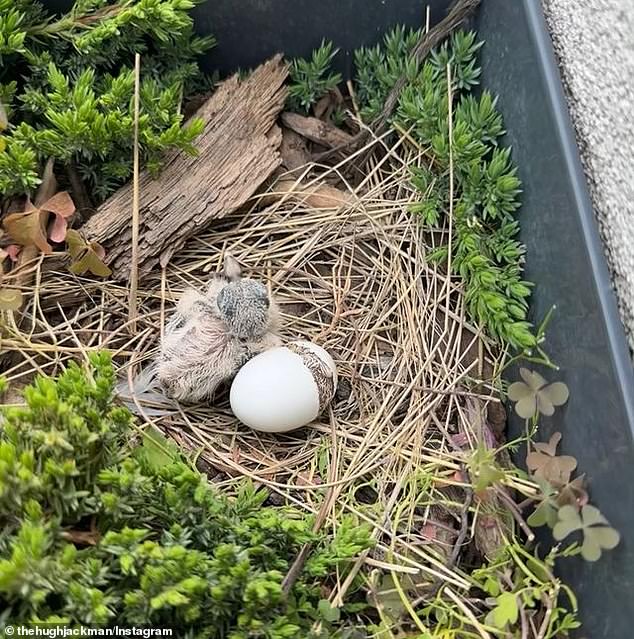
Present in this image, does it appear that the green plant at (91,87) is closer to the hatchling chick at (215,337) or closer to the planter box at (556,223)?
the planter box at (556,223)

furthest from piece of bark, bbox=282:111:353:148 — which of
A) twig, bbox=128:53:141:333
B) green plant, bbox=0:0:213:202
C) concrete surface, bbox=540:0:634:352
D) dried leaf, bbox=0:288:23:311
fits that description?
dried leaf, bbox=0:288:23:311

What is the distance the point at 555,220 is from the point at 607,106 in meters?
0.23

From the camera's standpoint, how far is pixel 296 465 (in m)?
1.58

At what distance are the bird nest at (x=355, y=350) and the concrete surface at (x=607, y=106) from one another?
1.35 ft

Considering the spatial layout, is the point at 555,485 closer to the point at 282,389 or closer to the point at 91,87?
the point at 282,389

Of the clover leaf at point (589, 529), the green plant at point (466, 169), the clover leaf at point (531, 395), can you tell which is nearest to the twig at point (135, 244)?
the green plant at point (466, 169)

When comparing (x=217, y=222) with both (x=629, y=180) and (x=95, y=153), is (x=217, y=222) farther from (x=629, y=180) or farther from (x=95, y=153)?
(x=629, y=180)

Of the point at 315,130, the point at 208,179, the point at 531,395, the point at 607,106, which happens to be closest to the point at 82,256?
the point at 208,179

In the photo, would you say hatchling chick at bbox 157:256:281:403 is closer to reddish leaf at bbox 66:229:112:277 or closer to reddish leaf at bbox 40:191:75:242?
reddish leaf at bbox 66:229:112:277

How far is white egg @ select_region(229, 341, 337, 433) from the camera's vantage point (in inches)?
59.2

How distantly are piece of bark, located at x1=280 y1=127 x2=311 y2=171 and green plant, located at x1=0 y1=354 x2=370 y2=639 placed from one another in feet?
2.76

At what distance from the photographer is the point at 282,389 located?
59.1 inches

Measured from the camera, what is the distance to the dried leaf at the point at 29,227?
164cm

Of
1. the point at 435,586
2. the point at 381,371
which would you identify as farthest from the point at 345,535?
the point at 381,371
